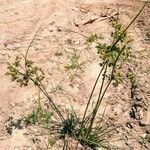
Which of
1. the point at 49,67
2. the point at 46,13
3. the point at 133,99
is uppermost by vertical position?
the point at 46,13

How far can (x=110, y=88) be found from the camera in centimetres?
342

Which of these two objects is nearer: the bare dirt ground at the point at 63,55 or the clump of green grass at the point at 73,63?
the bare dirt ground at the point at 63,55

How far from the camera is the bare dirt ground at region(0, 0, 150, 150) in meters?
3.11

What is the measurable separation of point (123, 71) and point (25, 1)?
1451 mm

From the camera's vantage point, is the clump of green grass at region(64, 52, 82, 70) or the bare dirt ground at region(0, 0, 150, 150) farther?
the clump of green grass at region(64, 52, 82, 70)

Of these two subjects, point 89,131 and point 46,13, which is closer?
point 89,131

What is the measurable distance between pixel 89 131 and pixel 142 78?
91cm

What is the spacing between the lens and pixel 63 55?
3656 mm

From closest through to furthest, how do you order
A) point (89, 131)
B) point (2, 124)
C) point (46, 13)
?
1. point (89, 131)
2. point (2, 124)
3. point (46, 13)

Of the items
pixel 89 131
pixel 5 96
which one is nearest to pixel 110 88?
pixel 89 131

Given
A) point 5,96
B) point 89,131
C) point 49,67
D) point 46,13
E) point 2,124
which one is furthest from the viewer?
point 46,13

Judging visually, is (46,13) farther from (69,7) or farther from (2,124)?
(2,124)

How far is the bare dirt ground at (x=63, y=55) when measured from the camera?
10.2 feet

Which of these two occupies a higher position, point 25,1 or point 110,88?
point 25,1
